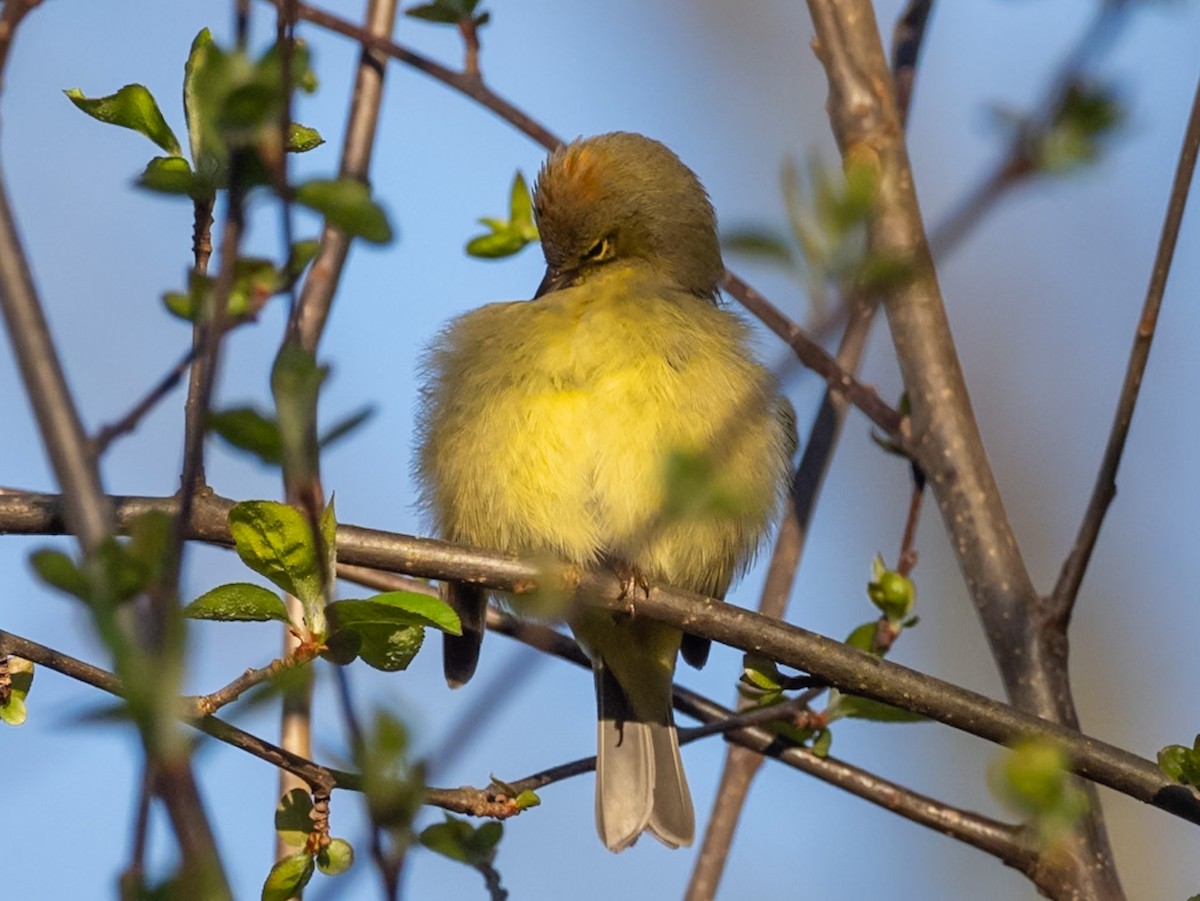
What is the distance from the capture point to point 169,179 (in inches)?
83.5

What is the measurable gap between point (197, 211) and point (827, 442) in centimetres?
200

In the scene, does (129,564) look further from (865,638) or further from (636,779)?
(636,779)

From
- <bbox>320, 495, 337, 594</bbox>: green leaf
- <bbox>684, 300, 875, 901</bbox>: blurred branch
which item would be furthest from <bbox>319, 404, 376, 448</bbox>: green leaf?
<bbox>684, 300, 875, 901</bbox>: blurred branch

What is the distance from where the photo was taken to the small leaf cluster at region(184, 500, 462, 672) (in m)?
2.23

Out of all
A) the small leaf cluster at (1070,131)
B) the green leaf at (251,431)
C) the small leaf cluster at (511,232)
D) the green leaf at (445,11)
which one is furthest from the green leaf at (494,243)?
the small leaf cluster at (1070,131)

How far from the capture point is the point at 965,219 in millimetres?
1436

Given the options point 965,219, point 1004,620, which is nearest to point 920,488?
point 1004,620

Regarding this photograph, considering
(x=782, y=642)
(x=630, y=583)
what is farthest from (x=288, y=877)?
(x=630, y=583)

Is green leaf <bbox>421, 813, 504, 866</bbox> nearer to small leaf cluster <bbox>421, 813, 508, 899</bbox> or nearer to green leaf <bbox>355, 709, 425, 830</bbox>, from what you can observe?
small leaf cluster <bbox>421, 813, 508, 899</bbox>

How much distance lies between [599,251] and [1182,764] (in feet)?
7.99

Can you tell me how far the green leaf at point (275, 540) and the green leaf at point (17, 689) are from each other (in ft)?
1.40

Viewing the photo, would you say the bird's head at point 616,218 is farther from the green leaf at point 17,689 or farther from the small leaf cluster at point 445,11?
the green leaf at point 17,689

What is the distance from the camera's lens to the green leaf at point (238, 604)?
7.33ft

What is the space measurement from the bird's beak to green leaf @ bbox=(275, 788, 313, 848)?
225 centimetres
